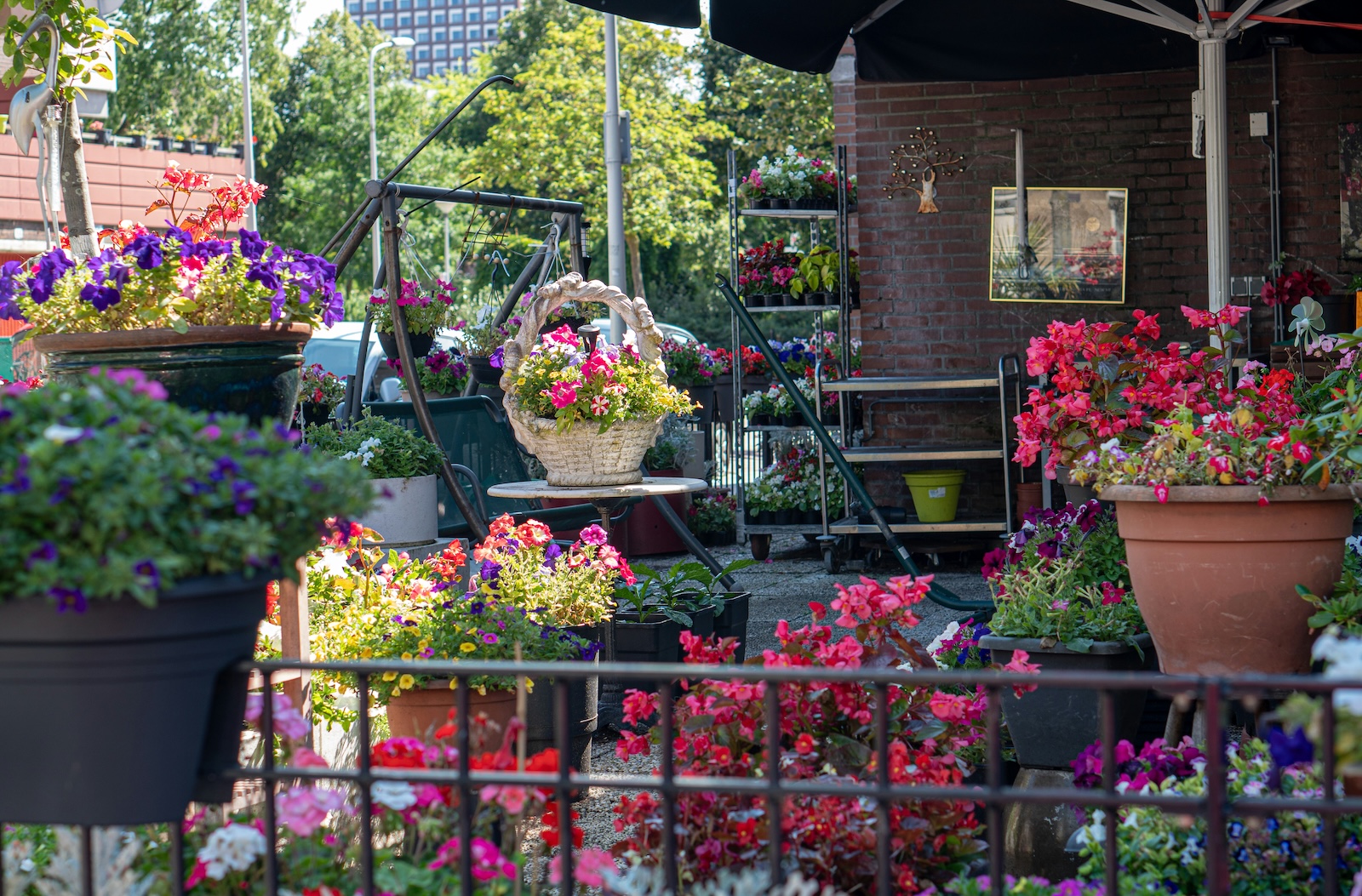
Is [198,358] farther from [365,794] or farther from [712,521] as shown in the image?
[712,521]

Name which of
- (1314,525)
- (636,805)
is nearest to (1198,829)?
(1314,525)

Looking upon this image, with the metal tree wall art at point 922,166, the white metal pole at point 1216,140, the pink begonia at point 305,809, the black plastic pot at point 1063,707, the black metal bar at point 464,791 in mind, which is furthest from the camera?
the metal tree wall art at point 922,166

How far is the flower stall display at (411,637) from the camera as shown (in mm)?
3205

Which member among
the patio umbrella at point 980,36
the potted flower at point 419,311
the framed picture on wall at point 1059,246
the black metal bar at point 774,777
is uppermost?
the patio umbrella at point 980,36

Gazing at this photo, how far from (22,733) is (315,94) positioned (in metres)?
31.0

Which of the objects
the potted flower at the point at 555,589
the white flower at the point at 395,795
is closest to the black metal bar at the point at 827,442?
the potted flower at the point at 555,589

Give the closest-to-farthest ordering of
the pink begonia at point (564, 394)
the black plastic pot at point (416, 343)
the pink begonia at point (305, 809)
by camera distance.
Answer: the pink begonia at point (305, 809)
the pink begonia at point (564, 394)
the black plastic pot at point (416, 343)

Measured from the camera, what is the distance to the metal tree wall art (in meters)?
7.30

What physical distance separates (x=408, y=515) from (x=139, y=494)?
4.10 m

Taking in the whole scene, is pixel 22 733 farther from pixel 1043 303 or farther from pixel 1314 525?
pixel 1043 303

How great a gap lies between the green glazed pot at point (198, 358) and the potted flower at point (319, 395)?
503 cm

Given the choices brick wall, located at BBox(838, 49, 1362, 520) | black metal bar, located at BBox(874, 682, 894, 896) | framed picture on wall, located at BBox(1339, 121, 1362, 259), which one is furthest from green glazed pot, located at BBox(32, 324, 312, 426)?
framed picture on wall, located at BBox(1339, 121, 1362, 259)

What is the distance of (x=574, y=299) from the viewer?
4.34m

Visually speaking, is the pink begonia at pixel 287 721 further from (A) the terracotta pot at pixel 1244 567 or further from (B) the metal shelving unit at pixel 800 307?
(B) the metal shelving unit at pixel 800 307
